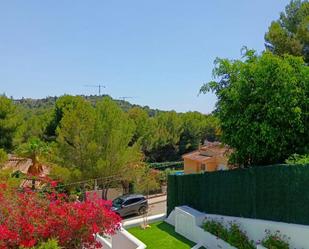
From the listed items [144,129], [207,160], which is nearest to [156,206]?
[207,160]

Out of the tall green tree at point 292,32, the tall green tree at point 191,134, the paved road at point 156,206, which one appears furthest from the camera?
the tall green tree at point 191,134

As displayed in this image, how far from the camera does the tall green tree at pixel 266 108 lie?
1366 cm

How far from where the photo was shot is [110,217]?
11016mm

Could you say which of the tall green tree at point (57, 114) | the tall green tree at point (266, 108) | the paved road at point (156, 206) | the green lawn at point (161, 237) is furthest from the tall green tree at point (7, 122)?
the tall green tree at point (266, 108)

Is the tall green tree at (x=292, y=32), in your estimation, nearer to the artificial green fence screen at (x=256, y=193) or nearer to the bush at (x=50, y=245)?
the artificial green fence screen at (x=256, y=193)

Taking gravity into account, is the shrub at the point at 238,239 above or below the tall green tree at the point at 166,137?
below

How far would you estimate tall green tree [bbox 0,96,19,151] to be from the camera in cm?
3634

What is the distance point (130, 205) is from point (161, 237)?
1082 cm

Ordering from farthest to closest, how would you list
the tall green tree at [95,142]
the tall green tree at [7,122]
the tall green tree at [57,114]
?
the tall green tree at [57,114] < the tall green tree at [7,122] < the tall green tree at [95,142]

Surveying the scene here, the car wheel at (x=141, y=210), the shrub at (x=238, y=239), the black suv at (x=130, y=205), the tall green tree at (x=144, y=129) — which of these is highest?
the tall green tree at (x=144, y=129)

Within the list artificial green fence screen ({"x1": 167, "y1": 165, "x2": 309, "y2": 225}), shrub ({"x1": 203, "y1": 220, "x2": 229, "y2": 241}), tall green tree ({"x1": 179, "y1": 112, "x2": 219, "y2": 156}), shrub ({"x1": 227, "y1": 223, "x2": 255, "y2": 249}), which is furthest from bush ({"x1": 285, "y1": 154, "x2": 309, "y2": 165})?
tall green tree ({"x1": 179, "y1": 112, "x2": 219, "y2": 156})

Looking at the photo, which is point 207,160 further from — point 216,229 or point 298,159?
point 298,159

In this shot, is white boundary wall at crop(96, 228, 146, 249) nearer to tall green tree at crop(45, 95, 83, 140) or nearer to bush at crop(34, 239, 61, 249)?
bush at crop(34, 239, 61, 249)

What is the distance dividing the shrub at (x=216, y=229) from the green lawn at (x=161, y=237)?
0.92m
